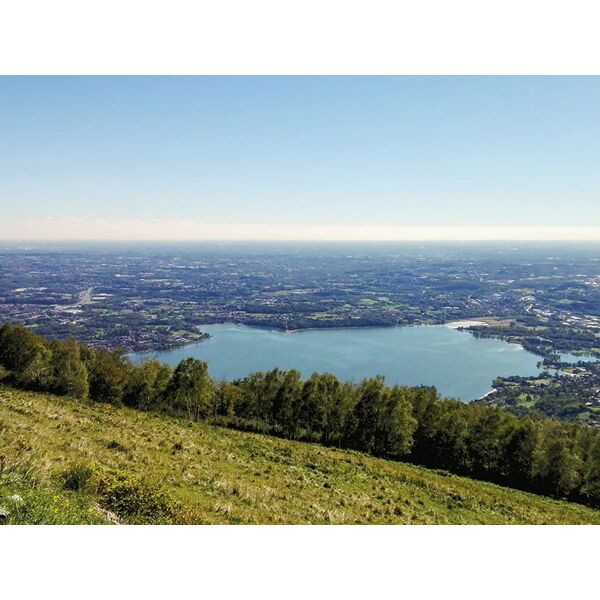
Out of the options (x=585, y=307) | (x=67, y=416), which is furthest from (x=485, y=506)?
(x=585, y=307)

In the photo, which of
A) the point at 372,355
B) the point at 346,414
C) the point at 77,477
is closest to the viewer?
the point at 77,477

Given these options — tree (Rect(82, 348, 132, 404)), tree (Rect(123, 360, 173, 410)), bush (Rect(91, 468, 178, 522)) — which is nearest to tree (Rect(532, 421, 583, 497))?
bush (Rect(91, 468, 178, 522))

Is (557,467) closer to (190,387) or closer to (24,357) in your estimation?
(190,387)

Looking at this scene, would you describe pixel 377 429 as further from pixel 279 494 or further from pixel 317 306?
pixel 317 306

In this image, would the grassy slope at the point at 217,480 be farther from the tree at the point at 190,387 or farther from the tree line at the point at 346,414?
the tree at the point at 190,387

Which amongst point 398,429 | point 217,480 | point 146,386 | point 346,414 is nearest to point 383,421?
point 398,429

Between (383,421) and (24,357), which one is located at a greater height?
(24,357)
